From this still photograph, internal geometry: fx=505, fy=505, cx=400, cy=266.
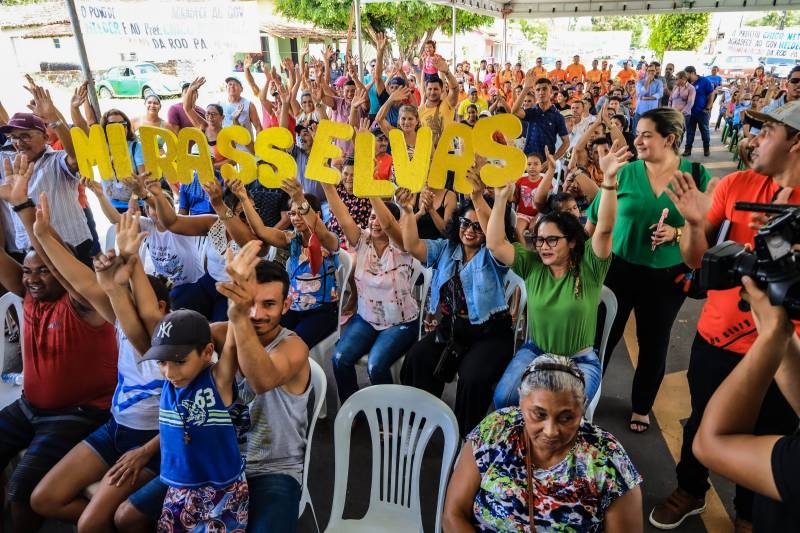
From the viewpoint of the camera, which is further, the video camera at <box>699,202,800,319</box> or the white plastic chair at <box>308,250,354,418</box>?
the white plastic chair at <box>308,250,354,418</box>

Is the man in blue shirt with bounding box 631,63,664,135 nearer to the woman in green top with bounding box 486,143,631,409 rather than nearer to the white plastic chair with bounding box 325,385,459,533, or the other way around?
the woman in green top with bounding box 486,143,631,409

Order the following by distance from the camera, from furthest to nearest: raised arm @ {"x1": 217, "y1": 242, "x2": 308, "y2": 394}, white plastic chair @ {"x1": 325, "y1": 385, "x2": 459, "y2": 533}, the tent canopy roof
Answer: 1. the tent canopy roof
2. white plastic chair @ {"x1": 325, "y1": 385, "x2": 459, "y2": 533}
3. raised arm @ {"x1": 217, "y1": 242, "x2": 308, "y2": 394}

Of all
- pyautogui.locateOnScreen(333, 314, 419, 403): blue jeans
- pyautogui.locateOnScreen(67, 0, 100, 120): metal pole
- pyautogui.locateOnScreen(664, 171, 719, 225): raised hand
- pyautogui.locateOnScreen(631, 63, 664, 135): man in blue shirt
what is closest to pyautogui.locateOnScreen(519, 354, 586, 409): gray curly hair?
pyautogui.locateOnScreen(664, 171, 719, 225): raised hand

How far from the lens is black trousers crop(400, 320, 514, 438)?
2807mm

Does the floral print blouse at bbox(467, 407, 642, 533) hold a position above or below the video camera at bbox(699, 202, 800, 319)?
below

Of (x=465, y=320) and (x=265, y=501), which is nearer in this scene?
(x=265, y=501)

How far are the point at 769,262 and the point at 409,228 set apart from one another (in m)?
2.09

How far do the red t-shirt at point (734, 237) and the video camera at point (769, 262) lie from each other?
33.1 inches

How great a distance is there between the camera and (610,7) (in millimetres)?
11914

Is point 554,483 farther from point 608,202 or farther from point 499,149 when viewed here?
point 499,149

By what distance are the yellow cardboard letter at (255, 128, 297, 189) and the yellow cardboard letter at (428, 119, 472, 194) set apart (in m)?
0.86

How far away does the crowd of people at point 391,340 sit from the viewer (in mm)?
1741

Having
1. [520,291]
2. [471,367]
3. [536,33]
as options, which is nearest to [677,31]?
[520,291]

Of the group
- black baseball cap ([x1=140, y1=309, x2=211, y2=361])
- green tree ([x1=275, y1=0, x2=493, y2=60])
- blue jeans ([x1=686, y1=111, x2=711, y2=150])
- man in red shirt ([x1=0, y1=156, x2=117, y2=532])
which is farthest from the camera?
green tree ([x1=275, y1=0, x2=493, y2=60])
